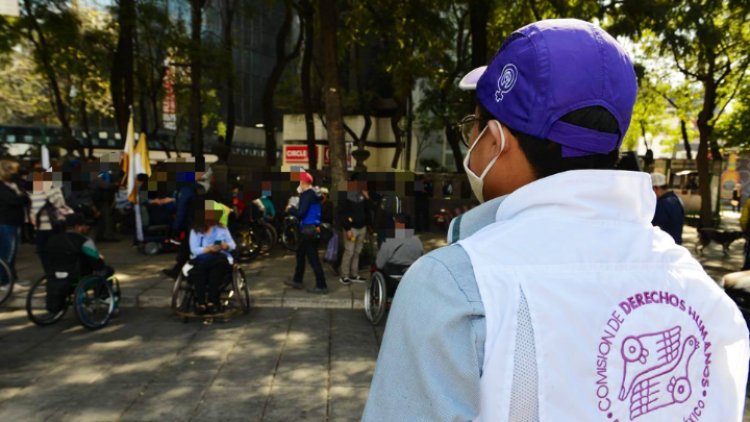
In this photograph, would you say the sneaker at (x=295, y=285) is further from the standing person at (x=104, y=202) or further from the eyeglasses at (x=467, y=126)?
the eyeglasses at (x=467, y=126)

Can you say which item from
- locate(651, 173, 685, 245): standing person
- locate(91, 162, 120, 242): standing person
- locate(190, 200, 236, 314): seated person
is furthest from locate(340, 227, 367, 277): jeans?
locate(91, 162, 120, 242): standing person

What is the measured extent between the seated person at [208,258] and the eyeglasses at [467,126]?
574cm

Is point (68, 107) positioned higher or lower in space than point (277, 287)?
higher

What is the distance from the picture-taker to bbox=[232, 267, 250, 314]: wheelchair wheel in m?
6.95

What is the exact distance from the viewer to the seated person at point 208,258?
6613 millimetres

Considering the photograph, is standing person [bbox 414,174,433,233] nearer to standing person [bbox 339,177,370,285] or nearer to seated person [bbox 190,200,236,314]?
standing person [bbox 339,177,370,285]

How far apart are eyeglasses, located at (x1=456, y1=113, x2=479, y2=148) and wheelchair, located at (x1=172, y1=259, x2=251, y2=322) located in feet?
19.2

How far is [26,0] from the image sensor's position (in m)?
13.6

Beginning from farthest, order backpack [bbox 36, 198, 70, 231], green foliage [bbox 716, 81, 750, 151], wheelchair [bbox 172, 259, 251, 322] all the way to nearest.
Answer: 1. green foliage [bbox 716, 81, 750, 151]
2. backpack [bbox 36, 198, 70, 231]
3. wheelchair [bbox 172, 259, 251, 322]

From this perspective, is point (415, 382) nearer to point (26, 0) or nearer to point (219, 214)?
point (219, 214)

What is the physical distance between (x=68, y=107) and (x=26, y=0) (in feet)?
52.1

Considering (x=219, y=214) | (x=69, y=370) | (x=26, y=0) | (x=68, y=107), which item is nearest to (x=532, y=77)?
(x=69, y=370)

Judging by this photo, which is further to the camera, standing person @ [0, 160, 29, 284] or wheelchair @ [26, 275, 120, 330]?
standing person @ [0, 160, 29, 284]

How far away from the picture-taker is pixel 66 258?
6434 mm
